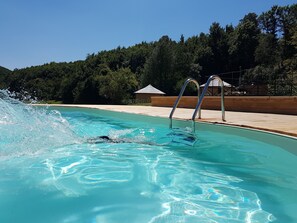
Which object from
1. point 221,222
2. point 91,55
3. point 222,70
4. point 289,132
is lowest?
point 221,222

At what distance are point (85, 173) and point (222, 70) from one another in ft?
178

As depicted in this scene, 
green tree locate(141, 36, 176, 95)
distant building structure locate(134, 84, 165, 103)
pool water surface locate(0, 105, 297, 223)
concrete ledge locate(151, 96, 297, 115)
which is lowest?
pool water surface locate(0, 105, 297, 223)

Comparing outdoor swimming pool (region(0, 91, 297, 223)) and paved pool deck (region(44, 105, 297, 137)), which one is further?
paved pool deck (region(44, 105, 297, 137))

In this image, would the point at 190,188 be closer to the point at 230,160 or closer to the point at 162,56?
the point at 230,160

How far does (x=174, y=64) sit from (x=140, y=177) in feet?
140

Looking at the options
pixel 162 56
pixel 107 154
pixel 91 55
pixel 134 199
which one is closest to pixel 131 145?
pixel 107 154

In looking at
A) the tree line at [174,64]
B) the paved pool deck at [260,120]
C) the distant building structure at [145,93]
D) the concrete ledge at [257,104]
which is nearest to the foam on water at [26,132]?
the paved pool deck at [260,120]

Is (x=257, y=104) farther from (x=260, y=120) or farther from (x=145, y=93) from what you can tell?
(x=145, y=93)

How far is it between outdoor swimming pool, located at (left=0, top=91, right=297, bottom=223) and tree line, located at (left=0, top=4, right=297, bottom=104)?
27321mm

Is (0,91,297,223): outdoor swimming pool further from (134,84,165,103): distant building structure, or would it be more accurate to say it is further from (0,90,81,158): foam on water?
(134,84,165,103): distant building structure

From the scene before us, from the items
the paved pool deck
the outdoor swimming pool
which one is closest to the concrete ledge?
the paved pool deck

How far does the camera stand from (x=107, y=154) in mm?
5770

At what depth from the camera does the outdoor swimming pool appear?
317cm

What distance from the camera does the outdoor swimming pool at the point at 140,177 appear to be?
3166mm
